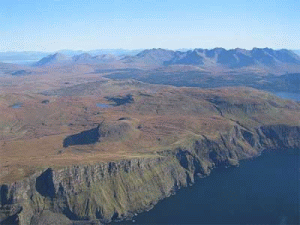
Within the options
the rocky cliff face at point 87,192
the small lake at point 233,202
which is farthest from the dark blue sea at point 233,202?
the rocky cliff face at point 87,192

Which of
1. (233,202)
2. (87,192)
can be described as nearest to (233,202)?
(233,202)

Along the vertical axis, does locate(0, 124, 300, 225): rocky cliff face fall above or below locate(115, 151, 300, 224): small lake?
above

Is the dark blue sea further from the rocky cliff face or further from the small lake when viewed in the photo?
the rocky cliff face

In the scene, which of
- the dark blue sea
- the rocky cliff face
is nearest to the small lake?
the dark blue sea

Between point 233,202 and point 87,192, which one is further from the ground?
point 87,192

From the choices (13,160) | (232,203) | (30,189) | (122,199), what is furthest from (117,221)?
(13,160)

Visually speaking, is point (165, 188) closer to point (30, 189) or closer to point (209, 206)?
point (209, 206)

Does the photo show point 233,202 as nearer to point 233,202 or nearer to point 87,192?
point 233,202

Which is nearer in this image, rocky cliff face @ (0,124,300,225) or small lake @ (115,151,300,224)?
rocky cliff face @ (0,124,300,225)
